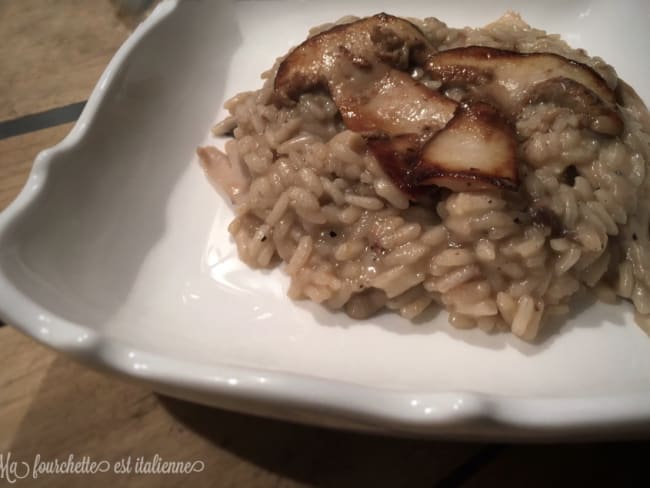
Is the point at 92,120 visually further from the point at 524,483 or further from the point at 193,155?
the point at 524,483

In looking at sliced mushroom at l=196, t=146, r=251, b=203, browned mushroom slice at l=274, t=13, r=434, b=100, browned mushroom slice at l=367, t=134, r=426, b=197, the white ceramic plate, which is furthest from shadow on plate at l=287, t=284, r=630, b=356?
browned mushroom slice at l=274, t=13, r=434, b=100

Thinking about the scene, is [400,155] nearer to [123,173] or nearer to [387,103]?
[387,103]

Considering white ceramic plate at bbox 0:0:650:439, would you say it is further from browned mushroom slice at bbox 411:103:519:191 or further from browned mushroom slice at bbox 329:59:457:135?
browned mushroom slice at bbox 329:59:457:135

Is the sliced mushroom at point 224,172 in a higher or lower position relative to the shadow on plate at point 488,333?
higher

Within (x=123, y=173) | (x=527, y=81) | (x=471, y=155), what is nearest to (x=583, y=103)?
(x=527, y=81)

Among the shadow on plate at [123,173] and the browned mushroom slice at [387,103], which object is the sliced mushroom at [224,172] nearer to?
the shadow on plate at [123,173]

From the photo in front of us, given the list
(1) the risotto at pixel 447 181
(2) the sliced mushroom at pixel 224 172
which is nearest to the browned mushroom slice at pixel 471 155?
(1) the risotto at pixel 447 181

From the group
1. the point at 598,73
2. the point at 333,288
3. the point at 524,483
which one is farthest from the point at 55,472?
the point at 598,73
